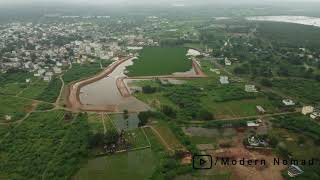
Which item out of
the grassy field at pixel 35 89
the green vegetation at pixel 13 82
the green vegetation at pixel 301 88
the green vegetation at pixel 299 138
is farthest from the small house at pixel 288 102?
the green vegetation at pixel 13 82

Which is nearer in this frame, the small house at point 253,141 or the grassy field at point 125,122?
the small house at point 253,141

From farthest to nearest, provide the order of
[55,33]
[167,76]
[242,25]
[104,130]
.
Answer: [242,25] < [55,33] < [167,76] < [104,130]

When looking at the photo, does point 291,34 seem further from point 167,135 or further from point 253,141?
point 167,135

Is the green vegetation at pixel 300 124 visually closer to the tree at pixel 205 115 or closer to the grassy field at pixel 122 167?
the tree at pixel 205 115

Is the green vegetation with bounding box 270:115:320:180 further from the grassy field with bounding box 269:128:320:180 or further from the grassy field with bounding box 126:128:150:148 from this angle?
the grassy field with bounding box 126:128:150:148

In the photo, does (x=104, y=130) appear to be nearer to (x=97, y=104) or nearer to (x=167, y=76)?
(x=97, y=104)

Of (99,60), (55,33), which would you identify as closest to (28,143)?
(99,60)

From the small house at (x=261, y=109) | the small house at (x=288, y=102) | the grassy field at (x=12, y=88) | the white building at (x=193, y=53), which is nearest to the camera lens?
the small house at (x=261, y=109)

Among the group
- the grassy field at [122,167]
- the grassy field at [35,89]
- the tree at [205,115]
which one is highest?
the tree at [205,115]
